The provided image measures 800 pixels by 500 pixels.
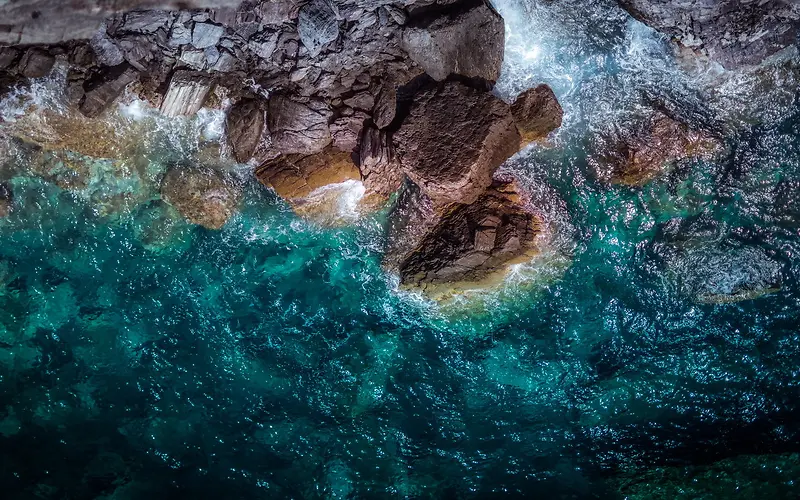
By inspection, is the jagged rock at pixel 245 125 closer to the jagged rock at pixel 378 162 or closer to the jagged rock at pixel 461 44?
the jagged rock at pixel 378 162

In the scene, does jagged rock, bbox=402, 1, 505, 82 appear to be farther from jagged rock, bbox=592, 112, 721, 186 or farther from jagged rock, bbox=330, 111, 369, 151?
jagged rock, bbox=592, 112, 721, 186

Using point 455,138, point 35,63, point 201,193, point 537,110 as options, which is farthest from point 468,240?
point 35,63

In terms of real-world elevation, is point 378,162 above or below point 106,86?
below

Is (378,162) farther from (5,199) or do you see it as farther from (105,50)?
(5,199)

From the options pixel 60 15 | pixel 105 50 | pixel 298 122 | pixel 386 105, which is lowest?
pixel 298 122

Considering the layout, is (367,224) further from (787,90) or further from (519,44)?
(787,90)
